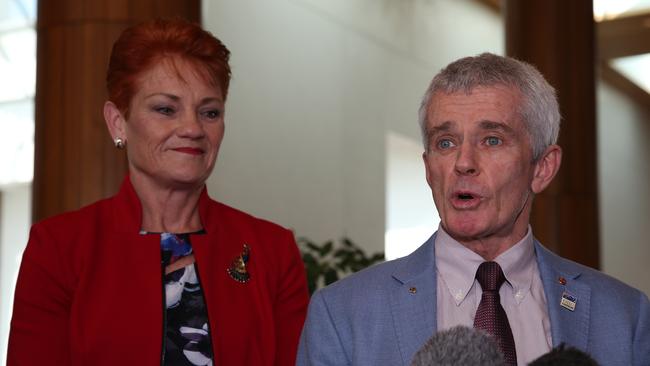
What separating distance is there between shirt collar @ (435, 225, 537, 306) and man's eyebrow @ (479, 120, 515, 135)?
0.87 ft

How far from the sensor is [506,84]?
8.27 ft

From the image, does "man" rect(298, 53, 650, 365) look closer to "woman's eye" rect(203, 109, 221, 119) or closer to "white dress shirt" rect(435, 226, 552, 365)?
"white dress shirt" rect(435, 226, 552, 365)

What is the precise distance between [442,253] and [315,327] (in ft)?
1.12

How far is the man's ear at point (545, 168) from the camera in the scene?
2625 millimetres

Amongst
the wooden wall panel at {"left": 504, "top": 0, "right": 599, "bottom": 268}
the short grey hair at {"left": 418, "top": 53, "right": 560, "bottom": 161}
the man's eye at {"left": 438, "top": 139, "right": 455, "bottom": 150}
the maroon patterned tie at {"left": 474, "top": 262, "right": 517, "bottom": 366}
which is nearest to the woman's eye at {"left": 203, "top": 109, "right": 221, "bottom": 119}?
the short grey hair at {"left": 418, "top": 53, "right": 560, "bottom": 161}

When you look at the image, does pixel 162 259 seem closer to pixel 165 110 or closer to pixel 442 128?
pixel 165 110

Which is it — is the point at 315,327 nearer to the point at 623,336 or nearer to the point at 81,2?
the point at 623,336

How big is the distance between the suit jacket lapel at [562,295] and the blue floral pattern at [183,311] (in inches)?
35.1

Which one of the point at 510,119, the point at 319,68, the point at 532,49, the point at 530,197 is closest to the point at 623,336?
the point at 530,197

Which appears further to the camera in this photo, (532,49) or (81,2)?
(532,49)

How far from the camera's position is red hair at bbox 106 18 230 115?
2.99m

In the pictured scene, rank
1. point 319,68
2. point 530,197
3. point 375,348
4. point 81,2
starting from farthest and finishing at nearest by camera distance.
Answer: point 319,68 < point 81,2 < point 530,197 < point 375,348

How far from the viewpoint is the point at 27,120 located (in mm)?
11164

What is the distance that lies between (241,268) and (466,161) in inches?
35.3
